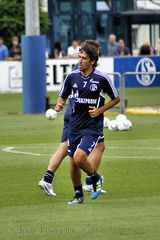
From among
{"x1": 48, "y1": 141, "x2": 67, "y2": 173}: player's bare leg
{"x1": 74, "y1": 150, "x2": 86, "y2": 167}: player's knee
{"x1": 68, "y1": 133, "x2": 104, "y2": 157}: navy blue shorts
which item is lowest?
{"x1": 48, "y1": 141, "x2": 67, "y2": 173}: player's bare leg

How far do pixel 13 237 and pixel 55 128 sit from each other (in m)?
13.8

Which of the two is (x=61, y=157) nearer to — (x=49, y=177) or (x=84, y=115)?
(x=49, y=177)

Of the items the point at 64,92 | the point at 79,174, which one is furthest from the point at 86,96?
the point at 79,174

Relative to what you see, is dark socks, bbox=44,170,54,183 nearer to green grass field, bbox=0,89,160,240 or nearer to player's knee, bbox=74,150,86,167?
green grass field, bbox=0,89,160,240

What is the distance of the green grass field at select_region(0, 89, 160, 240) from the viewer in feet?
36.6

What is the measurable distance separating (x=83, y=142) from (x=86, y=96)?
0.55 m

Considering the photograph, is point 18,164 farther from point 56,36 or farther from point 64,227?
point 56,36

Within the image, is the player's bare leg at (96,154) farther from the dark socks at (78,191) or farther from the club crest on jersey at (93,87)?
the club crest on jersey at (93,87)

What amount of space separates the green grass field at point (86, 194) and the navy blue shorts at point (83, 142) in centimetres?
65

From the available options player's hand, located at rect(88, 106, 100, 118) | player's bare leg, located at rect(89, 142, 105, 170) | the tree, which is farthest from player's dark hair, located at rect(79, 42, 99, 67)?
the tree

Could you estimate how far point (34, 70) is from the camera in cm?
2917

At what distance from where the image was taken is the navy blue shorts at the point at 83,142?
13117mm

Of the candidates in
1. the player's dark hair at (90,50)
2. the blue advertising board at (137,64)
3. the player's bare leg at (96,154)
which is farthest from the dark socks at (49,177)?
the blue advertising board at (137,64)

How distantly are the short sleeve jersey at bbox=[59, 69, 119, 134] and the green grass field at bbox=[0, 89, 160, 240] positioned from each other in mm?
932
